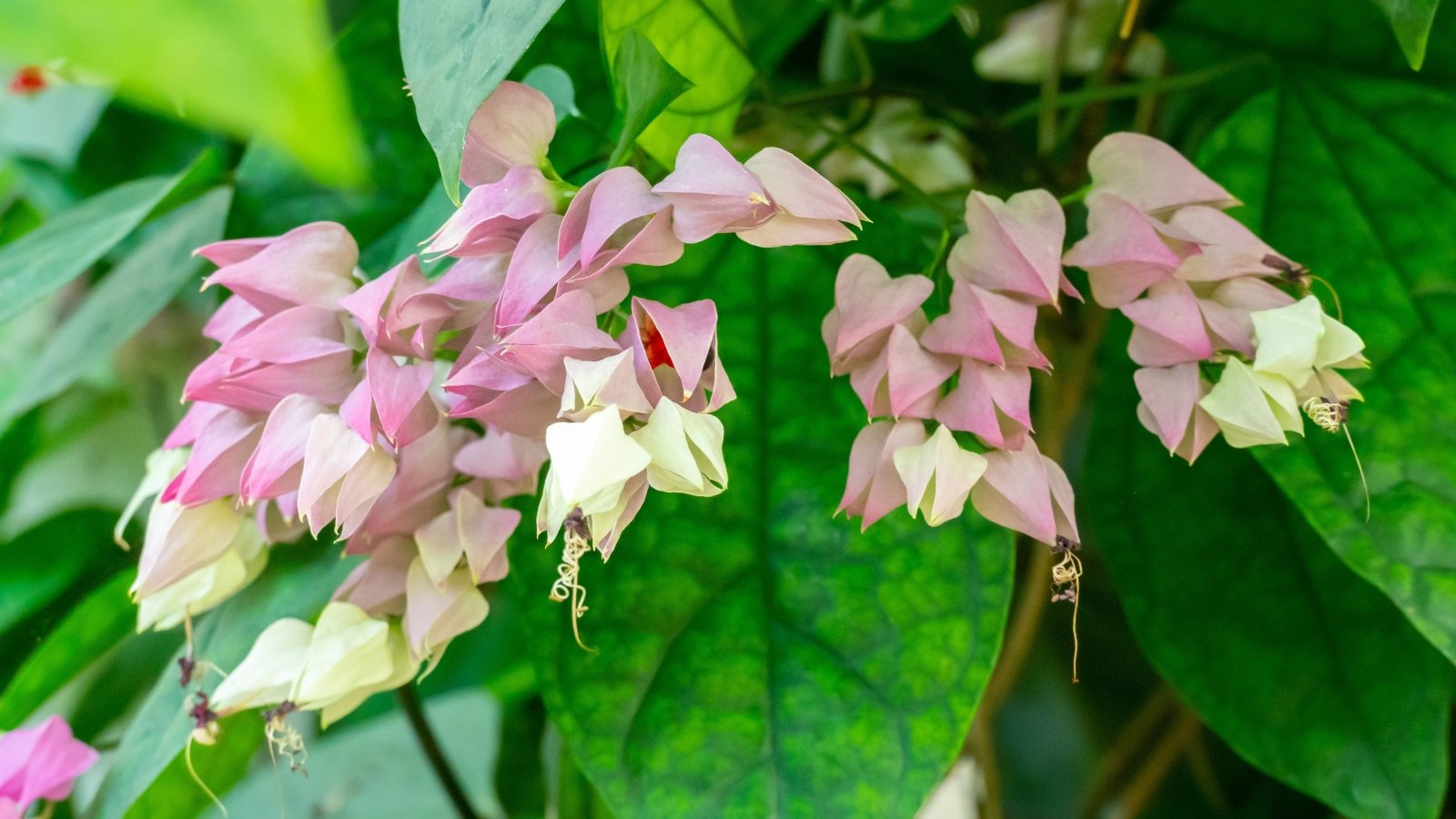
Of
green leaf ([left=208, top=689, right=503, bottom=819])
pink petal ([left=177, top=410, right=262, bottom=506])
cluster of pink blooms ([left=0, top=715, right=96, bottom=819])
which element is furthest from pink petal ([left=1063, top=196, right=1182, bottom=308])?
green leaf ([left=208, top=689, right=503, bottom=819])

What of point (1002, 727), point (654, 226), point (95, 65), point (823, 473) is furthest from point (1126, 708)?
point (95, 65)

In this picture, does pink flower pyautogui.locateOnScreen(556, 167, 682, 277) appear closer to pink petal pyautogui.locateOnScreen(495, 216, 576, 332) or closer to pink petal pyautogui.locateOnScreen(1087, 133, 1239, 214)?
pink petal pyautogui.locateOnScreen(495, 216, 576, 332)

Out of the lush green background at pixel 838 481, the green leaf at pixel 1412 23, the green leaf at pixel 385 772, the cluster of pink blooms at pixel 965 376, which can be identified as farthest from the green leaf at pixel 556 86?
the green leaf at pixel 385 772

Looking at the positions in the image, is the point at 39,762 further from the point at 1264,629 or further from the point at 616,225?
the point at 1264,629

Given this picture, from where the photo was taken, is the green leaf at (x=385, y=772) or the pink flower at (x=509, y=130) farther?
the green leaf at (x=385, y=772)

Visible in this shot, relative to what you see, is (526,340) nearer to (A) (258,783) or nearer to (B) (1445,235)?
(B) (1445,235)

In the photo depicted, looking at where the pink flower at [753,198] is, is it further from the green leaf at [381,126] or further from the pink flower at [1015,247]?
the green leaf at [381,126]

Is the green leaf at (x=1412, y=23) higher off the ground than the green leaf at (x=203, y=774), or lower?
higher
